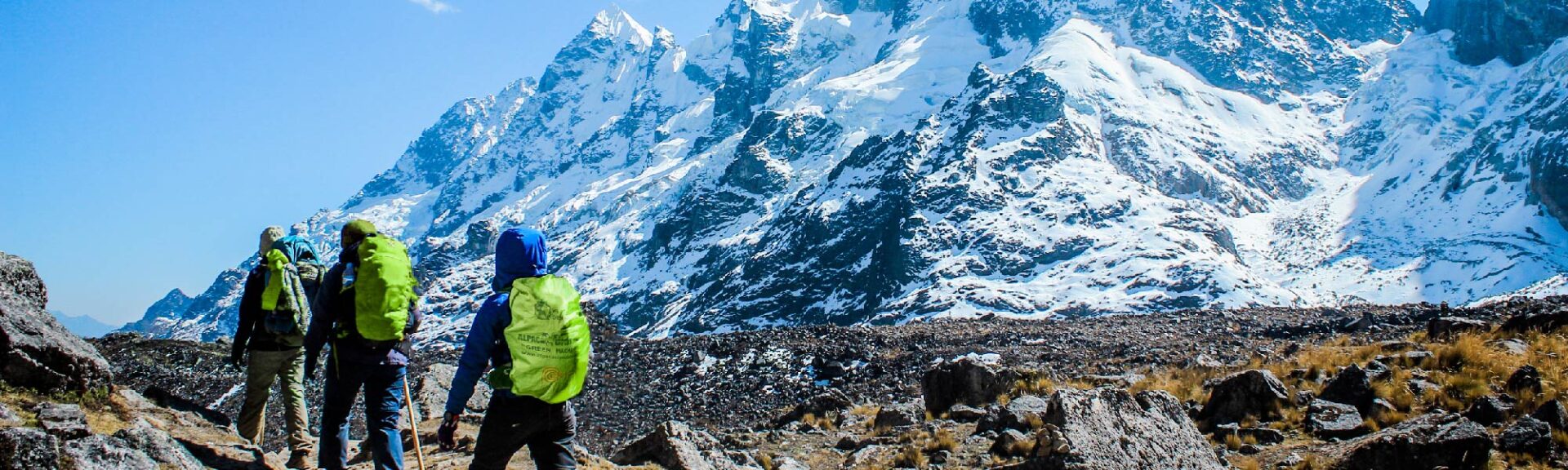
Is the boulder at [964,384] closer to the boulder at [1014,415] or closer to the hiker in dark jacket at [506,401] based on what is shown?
the boulder at [1014,415]

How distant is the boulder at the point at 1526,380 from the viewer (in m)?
9.88

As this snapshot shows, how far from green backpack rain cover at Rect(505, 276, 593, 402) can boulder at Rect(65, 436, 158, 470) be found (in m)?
2.90

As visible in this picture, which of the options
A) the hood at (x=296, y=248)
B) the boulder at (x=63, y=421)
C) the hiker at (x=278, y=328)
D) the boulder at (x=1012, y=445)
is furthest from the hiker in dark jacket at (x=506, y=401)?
the boulder at (x=1012, y=445)

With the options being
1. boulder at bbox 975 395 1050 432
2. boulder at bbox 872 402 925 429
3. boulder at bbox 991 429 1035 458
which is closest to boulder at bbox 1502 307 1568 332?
boulder at bbox 975 395 1050 432

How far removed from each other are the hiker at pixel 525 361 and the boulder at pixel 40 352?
5083 millimetres

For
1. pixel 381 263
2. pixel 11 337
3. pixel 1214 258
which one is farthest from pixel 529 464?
pixel 1214 258

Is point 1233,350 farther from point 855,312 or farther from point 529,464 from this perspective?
point 855,312

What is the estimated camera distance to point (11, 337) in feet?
27.5

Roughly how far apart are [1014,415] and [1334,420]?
366 centimetres

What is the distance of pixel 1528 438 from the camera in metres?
8.16

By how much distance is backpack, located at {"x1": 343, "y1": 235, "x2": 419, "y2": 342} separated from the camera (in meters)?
7.59

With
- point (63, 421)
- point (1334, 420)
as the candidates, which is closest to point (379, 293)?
point (63, 421)

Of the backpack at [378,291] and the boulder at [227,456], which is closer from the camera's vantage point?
the backpack at [378,291]

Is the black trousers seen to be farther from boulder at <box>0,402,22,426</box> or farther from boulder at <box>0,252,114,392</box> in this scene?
boulder at <box>0,252,114,392</box>
